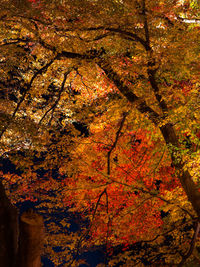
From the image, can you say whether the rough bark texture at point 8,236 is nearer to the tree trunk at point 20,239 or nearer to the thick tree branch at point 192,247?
the tree trunk at point 20,239

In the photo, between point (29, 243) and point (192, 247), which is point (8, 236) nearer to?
point (29, 243)

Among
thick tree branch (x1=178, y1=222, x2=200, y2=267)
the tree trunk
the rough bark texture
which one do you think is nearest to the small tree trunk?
the tree trunk

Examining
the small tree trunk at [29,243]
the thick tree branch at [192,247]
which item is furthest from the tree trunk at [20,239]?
the thick tree branch at [192,247]

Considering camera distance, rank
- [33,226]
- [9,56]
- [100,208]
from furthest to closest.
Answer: [100,208]
[9,56]
[33,226]

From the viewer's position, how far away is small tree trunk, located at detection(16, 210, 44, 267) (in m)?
3.90

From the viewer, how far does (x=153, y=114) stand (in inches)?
290

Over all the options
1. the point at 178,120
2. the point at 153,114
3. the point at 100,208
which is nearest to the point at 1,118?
the point at 153,114

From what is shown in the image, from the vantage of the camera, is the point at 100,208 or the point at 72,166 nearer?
the point at 72,166

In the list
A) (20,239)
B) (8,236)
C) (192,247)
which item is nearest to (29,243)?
(20,239)

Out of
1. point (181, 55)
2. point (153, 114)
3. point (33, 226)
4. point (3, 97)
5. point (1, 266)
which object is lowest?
point (1, 266)

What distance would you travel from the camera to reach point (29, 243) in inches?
154

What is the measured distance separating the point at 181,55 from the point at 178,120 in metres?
1.97

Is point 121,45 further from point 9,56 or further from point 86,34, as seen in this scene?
point 9,56

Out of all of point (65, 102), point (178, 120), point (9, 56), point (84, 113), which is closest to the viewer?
point (178, 120)
